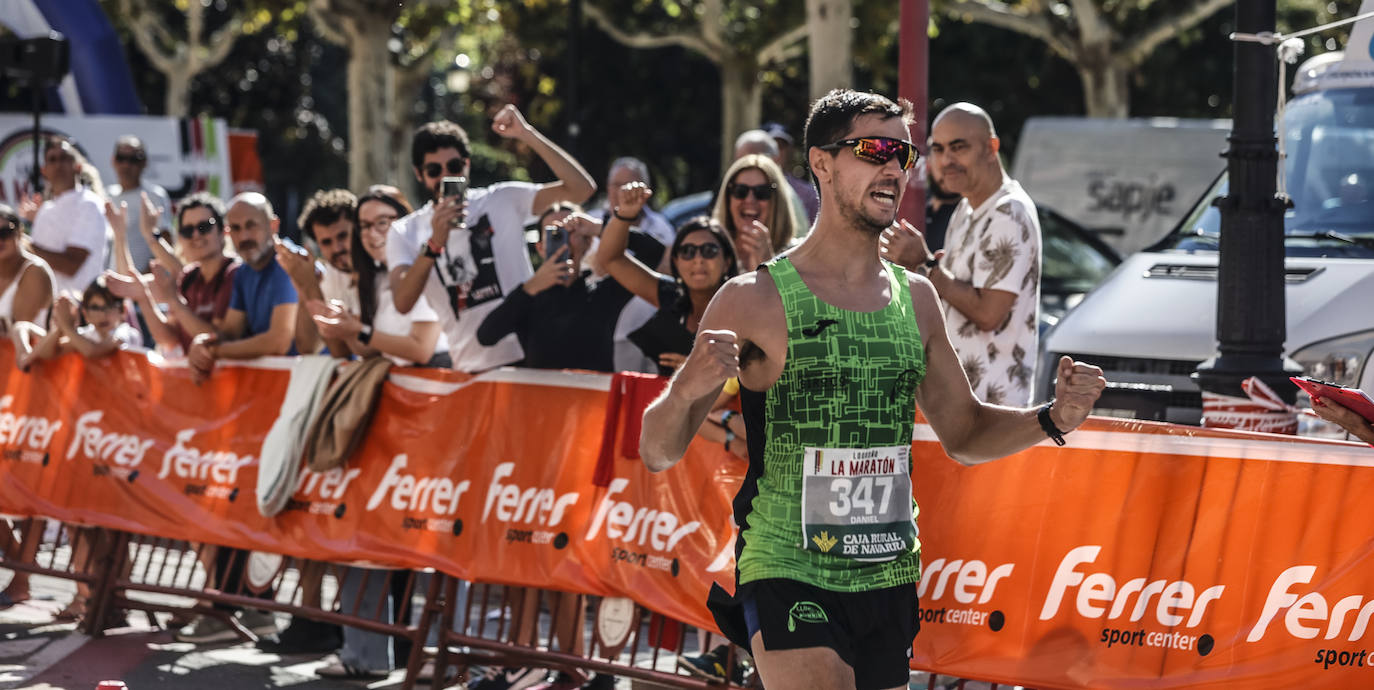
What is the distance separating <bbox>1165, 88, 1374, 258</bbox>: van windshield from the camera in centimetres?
784

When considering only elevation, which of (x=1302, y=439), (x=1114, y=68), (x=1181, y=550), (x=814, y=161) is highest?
(x=1114, y=68)

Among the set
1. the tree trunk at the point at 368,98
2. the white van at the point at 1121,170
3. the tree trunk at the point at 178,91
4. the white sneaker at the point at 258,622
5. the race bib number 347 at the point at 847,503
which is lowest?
the white sneaker at the point at 258,622

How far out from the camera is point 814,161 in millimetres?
4043

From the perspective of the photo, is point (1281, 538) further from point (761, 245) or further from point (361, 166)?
point (361, 166)

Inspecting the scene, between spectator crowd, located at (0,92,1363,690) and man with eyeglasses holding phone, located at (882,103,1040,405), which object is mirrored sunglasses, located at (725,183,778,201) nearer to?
spectator crowd, located at (0,92,1363,690)

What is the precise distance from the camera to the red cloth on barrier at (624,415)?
266 inches

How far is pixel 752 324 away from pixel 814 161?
0.40 metres

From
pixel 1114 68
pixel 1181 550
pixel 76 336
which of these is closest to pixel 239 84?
pixel 1114 68

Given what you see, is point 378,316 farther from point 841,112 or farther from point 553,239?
point 841,112

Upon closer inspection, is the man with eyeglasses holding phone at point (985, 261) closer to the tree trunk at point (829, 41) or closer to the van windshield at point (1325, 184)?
the van windshield at point (1325, 184)

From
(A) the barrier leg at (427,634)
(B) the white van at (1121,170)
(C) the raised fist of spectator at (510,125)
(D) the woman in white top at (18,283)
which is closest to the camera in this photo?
Answer: (A) the barrier leg at (427,634)

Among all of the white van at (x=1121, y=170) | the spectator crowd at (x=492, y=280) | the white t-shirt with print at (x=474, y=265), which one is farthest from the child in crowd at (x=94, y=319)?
the white van at (x=1121, y=170)

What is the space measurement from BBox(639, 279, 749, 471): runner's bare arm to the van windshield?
14.7 ft

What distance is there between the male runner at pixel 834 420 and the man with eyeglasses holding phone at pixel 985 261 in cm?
225
